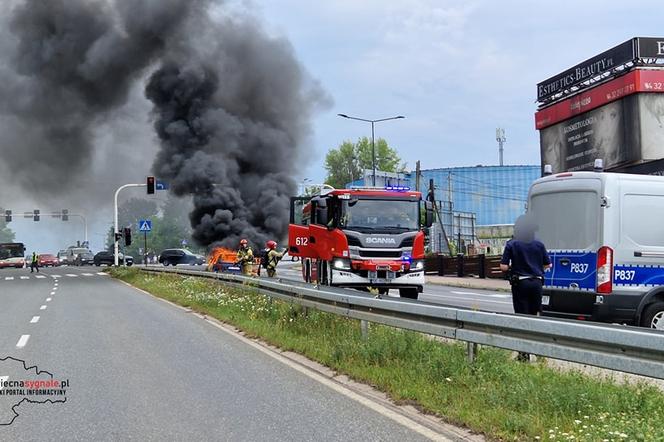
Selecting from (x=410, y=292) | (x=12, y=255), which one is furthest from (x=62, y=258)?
(x=410, y=292)

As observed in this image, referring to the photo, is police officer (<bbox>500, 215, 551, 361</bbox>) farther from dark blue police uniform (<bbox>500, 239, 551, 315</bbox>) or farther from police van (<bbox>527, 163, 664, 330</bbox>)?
police van (<bbox>527, 163, 664, 330</bbox>)

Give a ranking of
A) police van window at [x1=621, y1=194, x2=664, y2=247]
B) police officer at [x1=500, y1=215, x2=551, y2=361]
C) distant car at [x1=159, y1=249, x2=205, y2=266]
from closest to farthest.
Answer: police officer at [x1=500, y1=215, x2=551, y2=361], police van window at [x1=621, y1=194, x2=664, y2=247], distant car at [x1=159, y1=249, x2=205, y2=266]

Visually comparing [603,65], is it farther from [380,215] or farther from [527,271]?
[527,271]

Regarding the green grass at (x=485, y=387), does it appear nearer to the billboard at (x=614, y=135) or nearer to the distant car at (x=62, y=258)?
the billboard at (x=614, y=135)

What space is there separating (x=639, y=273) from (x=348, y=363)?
4.25m

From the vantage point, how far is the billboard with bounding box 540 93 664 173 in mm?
34062

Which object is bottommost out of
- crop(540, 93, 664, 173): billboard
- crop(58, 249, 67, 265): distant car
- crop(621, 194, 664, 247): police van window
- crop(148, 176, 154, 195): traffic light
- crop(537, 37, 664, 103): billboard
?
crop(58, 249, 67, 265): distant car

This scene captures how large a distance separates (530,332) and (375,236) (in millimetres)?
10983

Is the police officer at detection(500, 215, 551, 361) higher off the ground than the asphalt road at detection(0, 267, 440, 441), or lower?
higher

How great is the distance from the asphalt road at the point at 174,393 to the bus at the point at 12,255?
6521cm

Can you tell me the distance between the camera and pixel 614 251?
9562mm

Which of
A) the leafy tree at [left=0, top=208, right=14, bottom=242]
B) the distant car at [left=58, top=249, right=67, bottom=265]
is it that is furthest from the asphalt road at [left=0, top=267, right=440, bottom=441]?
the leafy tree at [left=0, top=208, right=14, bottom=242]

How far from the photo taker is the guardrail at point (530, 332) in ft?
15.8

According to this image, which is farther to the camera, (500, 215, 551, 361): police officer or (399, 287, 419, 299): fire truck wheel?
(399, 287, 419, 299): fire truck wheel
